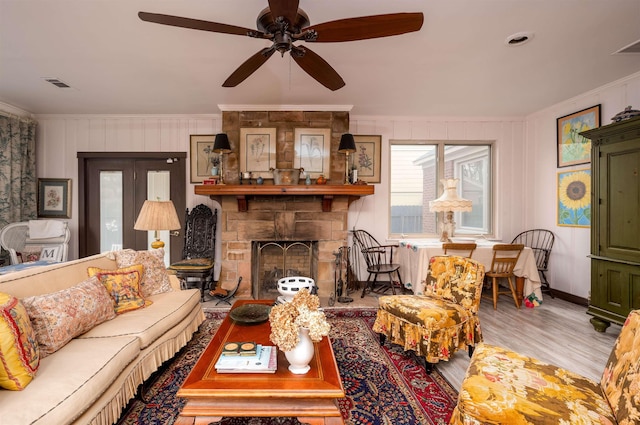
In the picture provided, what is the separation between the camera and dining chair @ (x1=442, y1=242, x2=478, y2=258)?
361 cm

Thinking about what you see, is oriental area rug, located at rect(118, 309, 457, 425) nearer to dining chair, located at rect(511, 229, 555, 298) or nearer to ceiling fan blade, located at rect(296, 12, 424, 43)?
ceiling fan blade, located at rect(296, 12, 424, 43)

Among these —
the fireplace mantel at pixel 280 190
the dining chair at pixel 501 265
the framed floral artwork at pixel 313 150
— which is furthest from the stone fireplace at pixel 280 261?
the dining chair at pixel 501 265

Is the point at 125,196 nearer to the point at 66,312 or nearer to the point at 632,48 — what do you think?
the point at 66,312

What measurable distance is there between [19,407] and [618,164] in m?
4.50

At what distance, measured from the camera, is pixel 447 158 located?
500cm

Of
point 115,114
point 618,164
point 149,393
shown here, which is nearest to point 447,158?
point 618,164

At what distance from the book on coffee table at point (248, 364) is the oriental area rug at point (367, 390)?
0.46m

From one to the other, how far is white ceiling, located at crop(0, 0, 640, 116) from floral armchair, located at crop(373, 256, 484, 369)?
1.92m

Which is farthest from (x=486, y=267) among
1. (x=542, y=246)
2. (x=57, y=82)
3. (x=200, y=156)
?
(x=57, y=82)

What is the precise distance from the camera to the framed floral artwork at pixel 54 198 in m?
4.66

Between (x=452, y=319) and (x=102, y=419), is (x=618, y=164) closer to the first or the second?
(x=452, y=319)

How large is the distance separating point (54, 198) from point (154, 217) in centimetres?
293

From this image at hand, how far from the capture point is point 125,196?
188 inches

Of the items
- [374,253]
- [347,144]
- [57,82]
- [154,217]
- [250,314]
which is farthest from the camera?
[374,253]
